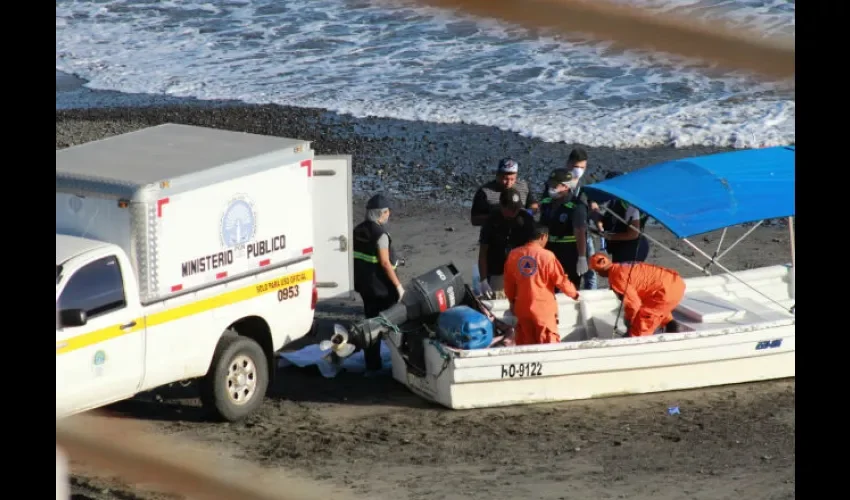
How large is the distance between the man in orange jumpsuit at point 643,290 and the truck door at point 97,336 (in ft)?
13.5

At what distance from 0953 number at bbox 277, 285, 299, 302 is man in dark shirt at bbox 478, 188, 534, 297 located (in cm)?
221

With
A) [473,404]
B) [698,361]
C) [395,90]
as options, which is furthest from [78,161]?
[395,90]

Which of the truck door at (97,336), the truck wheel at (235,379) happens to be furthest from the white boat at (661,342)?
the truck door at (97,336)

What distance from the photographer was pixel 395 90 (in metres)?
24.5

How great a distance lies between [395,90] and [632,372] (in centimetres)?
1457

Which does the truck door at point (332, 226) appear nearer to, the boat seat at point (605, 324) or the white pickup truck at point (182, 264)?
the white pickup truck at point (182, 264)

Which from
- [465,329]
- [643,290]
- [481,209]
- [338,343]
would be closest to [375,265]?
[338,343]

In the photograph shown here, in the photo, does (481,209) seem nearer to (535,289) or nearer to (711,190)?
(535,289)

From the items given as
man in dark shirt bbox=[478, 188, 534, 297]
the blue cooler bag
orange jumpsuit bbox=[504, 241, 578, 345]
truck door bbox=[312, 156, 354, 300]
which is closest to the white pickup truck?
truck door bbox=[312, 156, 354, 300]

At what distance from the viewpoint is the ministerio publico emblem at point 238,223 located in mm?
9945

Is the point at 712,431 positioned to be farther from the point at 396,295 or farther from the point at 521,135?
the point at 521,135

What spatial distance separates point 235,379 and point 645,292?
148 inches

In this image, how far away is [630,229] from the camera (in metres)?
12.4

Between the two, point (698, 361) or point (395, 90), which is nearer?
point (698, 361)
